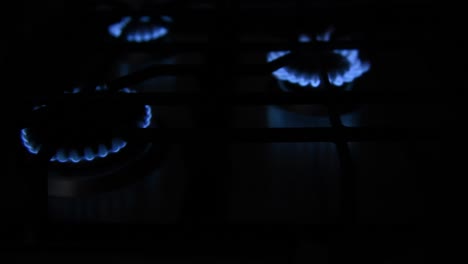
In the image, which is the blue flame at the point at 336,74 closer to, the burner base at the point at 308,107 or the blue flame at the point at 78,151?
the burner base at the point at 308,107

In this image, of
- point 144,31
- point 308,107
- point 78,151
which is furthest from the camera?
point 144,31

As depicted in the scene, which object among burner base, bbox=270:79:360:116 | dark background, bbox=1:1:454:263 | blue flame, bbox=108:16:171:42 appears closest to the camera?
dark background, bbox=1:1:454:263

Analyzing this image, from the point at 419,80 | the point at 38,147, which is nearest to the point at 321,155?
the point at 419,80

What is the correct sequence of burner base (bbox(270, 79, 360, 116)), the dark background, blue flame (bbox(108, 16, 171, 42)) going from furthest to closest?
blue flame (bbox(108, 16, 171, 42))
burner base (bbox(270, 79, 360, 116))
the dark background

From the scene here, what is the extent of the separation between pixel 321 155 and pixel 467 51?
296 mm

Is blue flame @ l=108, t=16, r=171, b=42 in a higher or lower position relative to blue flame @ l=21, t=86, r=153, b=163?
higher

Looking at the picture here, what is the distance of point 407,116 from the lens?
61 cm

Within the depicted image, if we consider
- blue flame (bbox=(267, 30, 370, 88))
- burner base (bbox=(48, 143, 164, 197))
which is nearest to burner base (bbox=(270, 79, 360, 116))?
blue flame (bbox=(267, 30, 370, 88))

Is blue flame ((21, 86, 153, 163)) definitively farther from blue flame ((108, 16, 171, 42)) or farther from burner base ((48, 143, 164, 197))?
blue flame ((108, 16, 171, 42))

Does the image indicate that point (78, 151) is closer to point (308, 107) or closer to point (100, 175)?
point (100, 175)

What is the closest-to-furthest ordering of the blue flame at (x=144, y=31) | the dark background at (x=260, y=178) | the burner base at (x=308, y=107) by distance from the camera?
the dark background at (x=260, y=178)
the burner base at (x=308, y=107)
the blue flame at (x=144, y=31)

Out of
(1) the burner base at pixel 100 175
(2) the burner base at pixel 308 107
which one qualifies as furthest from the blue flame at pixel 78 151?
(2) the burner base at pixel 308 107

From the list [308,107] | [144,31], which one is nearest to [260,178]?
[308,107]

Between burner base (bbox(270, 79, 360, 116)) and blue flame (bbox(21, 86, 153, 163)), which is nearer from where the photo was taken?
blue flame (bbox(21, 86, 153, 163))
